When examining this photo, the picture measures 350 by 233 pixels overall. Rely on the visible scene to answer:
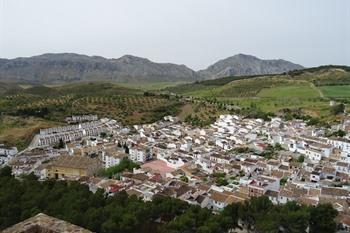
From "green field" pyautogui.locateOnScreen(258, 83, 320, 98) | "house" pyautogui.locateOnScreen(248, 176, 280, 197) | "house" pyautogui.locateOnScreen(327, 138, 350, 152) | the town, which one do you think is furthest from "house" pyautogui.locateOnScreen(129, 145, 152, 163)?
"green field" pyautogui.locateOnScreen(258, 83, 320, 98)

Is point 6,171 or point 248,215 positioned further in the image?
point 6,171

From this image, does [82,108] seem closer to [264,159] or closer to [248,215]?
[264,159]

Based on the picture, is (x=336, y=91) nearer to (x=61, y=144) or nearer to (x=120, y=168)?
(x=61, y=144)

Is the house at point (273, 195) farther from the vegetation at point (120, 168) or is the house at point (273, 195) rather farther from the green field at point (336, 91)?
the green field at point (336, 91)

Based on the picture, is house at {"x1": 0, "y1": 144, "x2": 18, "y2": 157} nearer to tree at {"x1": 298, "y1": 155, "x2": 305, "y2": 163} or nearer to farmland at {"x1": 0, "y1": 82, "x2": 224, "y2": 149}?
farmland at {"x1": 0, "y1": 82, "x2": 224, "y2": 149}

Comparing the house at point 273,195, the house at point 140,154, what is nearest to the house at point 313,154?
the house at point 273,195

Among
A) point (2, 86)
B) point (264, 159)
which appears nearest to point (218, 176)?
point (264, 159)
